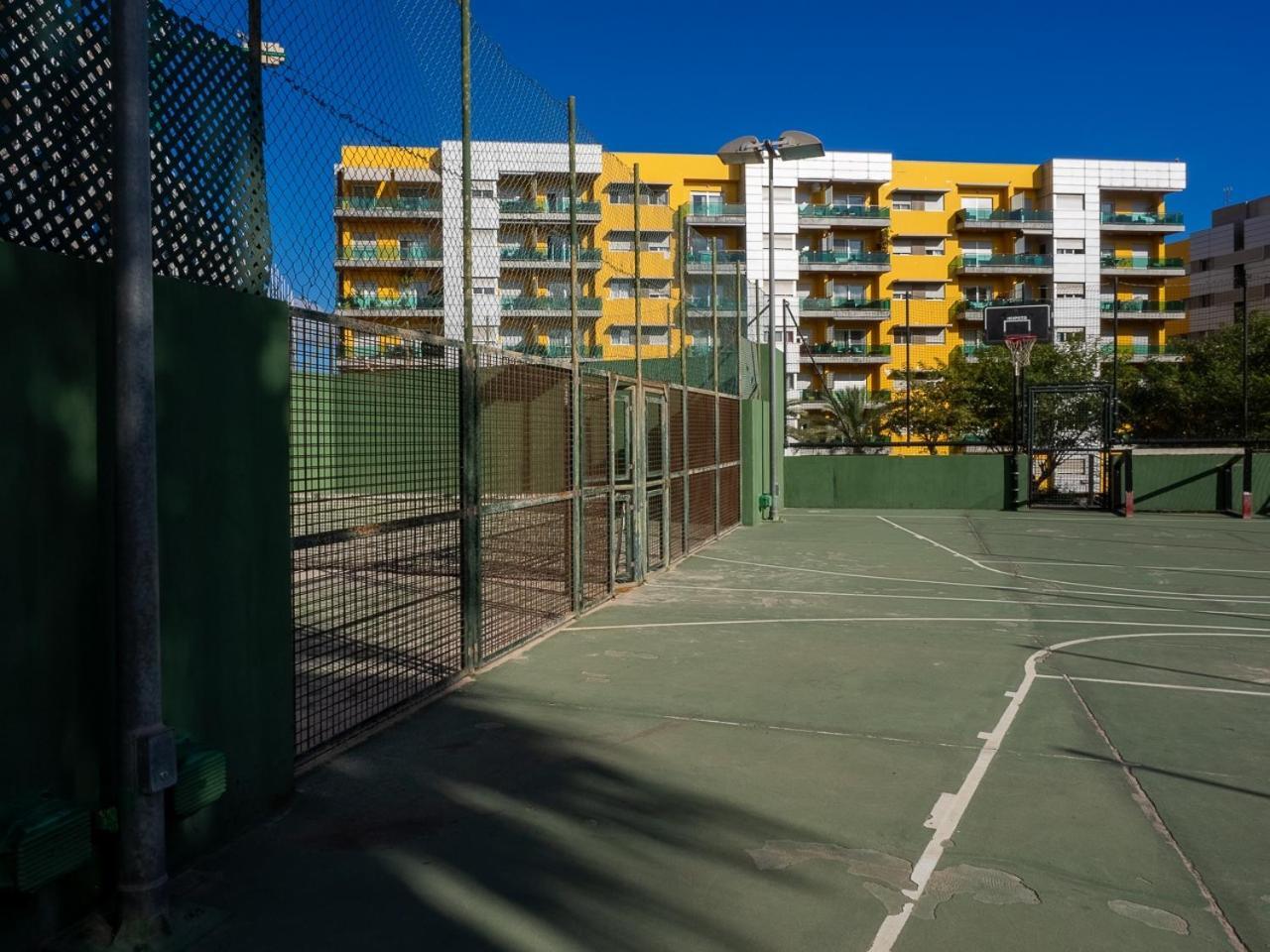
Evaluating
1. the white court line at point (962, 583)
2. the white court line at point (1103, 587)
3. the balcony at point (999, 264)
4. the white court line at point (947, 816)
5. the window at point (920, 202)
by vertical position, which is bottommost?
the white court line at point (1103, 587)

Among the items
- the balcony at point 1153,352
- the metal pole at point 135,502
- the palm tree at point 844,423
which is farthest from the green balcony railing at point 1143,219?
the metal pole at point 135,502

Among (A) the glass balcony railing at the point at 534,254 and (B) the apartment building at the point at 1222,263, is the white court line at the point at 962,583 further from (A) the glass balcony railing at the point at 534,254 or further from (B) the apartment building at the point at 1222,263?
(B) the apartment building at the point at 1222,263

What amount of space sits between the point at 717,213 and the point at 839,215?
24.5ft

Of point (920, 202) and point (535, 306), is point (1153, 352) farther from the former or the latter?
point (535, 306)

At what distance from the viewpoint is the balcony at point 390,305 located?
566 cm

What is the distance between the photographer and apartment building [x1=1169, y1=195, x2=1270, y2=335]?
64188 mm

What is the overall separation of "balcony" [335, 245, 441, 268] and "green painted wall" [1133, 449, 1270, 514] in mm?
24772

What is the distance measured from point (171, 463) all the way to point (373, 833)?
5.84 feet


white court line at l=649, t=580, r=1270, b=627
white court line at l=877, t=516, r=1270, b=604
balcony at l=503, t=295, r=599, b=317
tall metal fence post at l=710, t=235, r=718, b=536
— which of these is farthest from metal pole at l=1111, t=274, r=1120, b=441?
balcony at l=503, t=295, r=599, b=317

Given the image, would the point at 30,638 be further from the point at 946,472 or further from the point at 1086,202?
the point at 1086,202

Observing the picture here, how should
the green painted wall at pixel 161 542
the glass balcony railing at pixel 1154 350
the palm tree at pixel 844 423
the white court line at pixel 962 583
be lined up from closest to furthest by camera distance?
the green painted wall at pixel 161 542
the white court line at pixel 962 583
the palm tree at pixel 844 423
the glass balcony railing at pixel 1154 350

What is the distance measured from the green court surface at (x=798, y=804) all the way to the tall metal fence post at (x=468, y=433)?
52 cm

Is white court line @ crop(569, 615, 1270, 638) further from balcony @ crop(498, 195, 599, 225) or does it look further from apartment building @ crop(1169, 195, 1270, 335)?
apartment building @ crop(1169, 195, 1270, 335)

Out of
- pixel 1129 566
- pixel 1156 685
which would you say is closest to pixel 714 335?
pixel 1129 566
